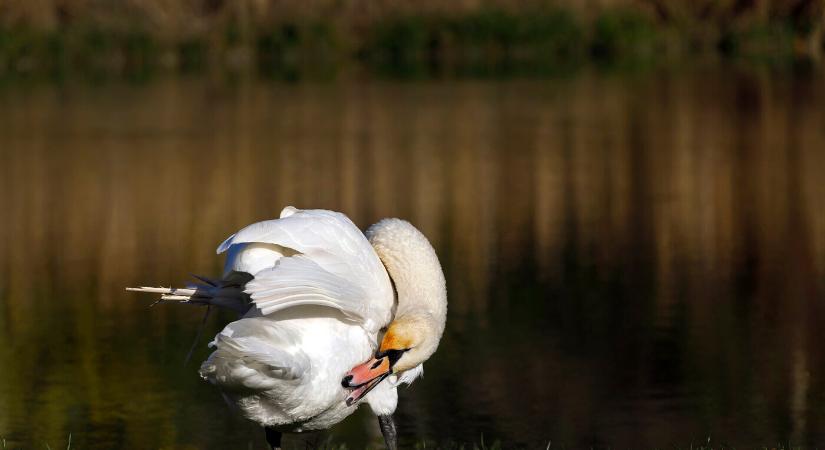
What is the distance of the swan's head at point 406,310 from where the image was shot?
243 inches

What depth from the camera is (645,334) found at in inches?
492

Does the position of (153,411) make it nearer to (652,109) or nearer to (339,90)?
(652,109)

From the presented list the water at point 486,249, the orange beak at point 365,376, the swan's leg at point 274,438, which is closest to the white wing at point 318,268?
the orange beak at point 365,376

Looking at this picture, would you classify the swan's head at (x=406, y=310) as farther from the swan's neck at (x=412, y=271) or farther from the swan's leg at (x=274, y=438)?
the swan's leg at (x=274, y=438)

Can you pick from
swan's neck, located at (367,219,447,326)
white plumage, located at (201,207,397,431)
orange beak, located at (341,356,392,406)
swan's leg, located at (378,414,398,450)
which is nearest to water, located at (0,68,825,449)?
swan's leg, located at (378,414,398,450)

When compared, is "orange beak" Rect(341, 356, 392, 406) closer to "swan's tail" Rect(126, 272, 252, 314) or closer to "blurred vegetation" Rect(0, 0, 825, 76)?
"swan's tail" Rect(126, 272, 252, 314)

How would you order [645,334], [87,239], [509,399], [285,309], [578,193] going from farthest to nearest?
[578,193]
[87,239]
[645,334]
[509,399]
[285,309]

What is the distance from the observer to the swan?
5832mm

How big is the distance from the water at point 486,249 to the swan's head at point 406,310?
10.3ft

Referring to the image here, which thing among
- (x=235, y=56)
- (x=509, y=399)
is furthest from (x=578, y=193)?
(x=235, y=56)

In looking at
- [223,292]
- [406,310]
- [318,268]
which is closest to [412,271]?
[406,310]

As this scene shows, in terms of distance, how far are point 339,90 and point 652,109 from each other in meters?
7.33

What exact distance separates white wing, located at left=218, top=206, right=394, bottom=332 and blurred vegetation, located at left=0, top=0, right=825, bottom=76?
34409 mm

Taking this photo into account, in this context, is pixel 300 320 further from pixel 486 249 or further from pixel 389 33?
pixel 389 33
